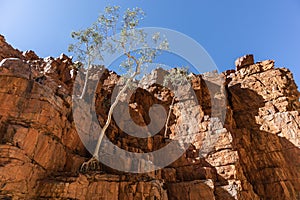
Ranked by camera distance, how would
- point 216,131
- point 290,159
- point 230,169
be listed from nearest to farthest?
point 230,169 → point 290,159 → point 216,131

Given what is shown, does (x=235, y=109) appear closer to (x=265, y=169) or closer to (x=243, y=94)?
(x=243, y=94)

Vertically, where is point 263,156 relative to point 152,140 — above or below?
below

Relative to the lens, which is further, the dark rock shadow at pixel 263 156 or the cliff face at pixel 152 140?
the dark rock shadow at pixel 263 156

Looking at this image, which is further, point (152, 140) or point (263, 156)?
point (152, 140)

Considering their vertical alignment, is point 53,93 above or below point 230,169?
above

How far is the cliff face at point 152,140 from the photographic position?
1494 cm

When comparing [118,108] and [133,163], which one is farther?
[118,108]

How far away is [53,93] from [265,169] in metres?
24.5

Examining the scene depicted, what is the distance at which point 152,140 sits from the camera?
28.8 m

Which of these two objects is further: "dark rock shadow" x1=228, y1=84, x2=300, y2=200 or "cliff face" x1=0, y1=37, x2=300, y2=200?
"dark rock shadow" x1=228, y1=84, x2=300, y2=200

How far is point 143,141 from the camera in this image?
91.9 feet

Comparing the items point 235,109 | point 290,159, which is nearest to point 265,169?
point 290,159

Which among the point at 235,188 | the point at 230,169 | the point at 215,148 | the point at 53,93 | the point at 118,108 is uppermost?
the point at 118,108

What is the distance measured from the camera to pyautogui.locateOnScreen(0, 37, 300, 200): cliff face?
49.0 ft
